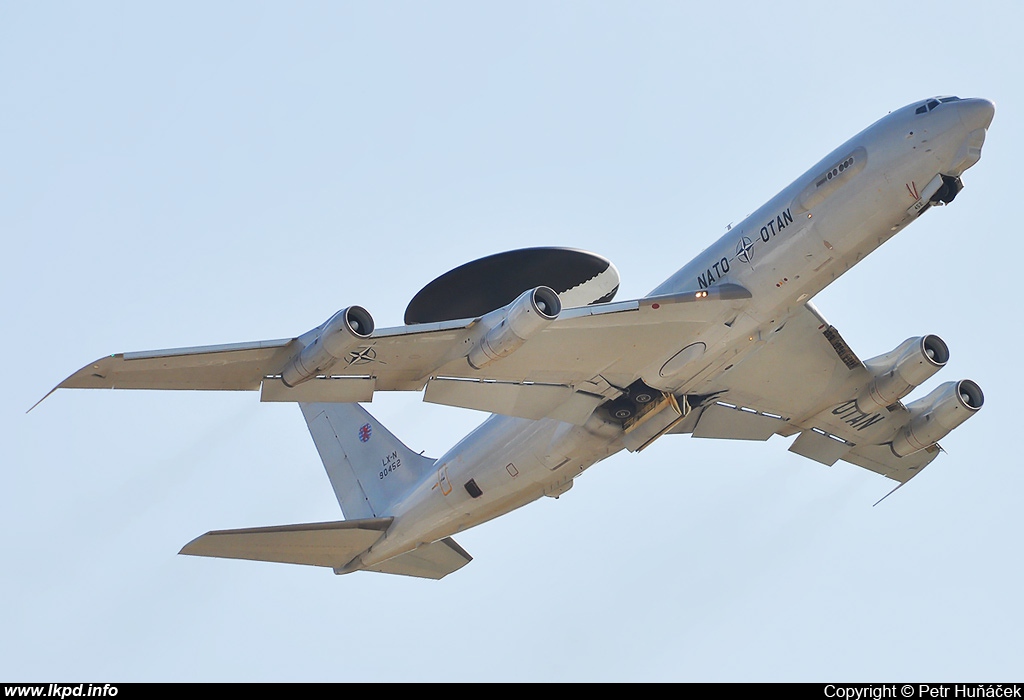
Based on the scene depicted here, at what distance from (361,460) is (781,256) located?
16.4m

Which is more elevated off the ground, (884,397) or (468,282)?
(468,282)

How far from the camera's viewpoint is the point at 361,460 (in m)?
38.9

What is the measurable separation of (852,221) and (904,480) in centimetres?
Answer: 1321

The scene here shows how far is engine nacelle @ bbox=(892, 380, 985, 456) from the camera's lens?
34.1 meters

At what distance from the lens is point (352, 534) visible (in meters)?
34.0

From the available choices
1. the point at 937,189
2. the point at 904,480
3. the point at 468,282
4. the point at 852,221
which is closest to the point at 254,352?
the point at 468,282

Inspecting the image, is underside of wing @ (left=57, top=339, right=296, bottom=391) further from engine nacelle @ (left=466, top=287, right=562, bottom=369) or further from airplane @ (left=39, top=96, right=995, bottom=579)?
engine nacelle @ (left=466, top=287, right=562, bottom=369)

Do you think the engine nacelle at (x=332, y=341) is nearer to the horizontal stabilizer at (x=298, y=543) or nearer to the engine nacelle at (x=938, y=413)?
the horizontal stabilizer at (x=298, y=543)

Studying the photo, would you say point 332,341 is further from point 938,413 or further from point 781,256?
point 938,413

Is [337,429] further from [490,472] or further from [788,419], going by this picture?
[788,419]

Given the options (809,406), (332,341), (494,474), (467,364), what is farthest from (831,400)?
(332,341)

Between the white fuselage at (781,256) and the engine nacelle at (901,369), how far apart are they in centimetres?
534

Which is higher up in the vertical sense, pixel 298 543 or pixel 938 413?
pixel 298 543

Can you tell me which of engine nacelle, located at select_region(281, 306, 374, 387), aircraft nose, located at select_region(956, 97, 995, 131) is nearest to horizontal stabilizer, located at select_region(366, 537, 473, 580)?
engine nacelle, located at select_region(281, 306, 374, 387)
